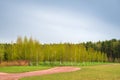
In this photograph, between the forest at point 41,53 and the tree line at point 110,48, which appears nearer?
the forest at point 41,53

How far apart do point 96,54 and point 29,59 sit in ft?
127

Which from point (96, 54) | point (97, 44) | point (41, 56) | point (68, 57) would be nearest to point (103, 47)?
point (97, 44)

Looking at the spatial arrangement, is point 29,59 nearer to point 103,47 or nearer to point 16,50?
point 16,50

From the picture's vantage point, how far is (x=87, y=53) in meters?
97.1

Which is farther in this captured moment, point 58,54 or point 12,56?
point 58,54

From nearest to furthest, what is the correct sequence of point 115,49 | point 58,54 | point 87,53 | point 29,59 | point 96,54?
point 29,59
point 58,54
point 87,53
point 96,54
point 115,49

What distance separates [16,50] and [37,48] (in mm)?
5836

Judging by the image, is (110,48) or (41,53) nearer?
(41,53)

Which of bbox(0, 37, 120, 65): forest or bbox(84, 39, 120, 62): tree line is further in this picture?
bbox(84, 39, 120, 62): tree line

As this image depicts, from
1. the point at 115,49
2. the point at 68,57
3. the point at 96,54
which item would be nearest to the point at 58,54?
the point at 68,57

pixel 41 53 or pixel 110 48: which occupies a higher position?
pixel 110 48

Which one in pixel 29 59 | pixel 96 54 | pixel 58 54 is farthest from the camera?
pixel 96 54

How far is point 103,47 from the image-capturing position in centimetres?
12700

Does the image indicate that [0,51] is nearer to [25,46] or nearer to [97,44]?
[25,46]
